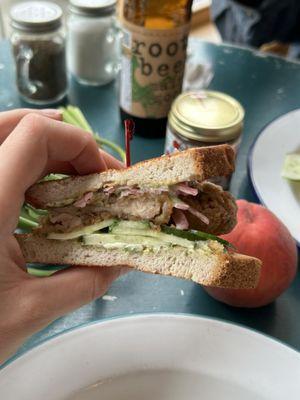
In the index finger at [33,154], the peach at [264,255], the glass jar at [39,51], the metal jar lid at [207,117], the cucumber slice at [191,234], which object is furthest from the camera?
the glass jar at [39,51]

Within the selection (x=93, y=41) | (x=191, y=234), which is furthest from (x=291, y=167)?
(x=93, y=41)

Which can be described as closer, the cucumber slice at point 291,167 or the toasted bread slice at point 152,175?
the toasted bread slice at point 152,175

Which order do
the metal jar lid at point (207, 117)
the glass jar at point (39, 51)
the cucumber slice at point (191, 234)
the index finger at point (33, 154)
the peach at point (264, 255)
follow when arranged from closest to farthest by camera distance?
1. the index finger at point (33, 154)
2. the cucumber slice at point (191, 234)
3. the peach at point (264, 255)
4. the metal jar lid at point (207, 117)
5. the glass jar at point (39, 51)

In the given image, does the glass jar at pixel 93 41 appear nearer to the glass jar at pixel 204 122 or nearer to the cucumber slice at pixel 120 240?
the glass jar at pixel 204 122

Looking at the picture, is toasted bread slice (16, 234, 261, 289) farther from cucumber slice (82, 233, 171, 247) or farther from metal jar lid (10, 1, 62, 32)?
metal jar lid (10, 1, 62, 32)

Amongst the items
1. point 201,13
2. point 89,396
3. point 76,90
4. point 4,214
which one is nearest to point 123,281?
point 89,396

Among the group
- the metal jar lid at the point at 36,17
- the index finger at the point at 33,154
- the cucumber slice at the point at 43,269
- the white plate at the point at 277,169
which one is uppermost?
the index finger at the point at 33,154

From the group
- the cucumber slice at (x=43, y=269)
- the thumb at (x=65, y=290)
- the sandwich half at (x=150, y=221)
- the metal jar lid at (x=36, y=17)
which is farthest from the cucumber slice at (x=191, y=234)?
the metal jar lid at (x=36, y=17)

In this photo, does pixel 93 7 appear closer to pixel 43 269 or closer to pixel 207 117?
pixel 207 117
